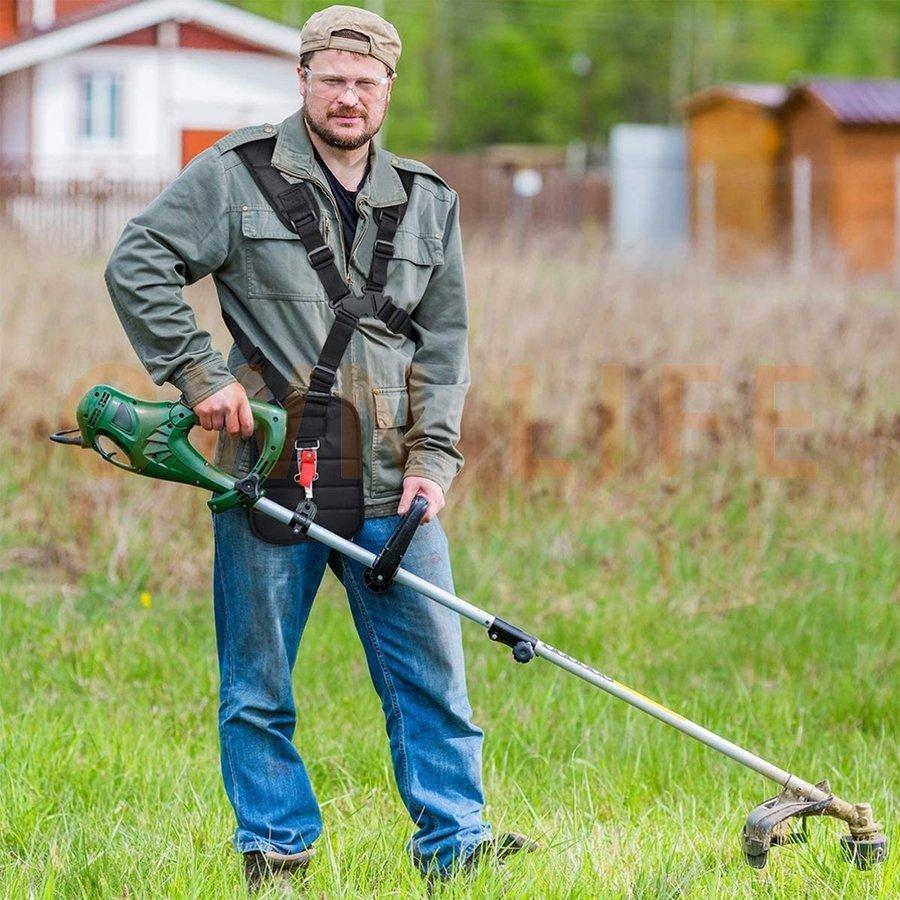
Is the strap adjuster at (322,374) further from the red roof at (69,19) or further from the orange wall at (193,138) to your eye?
the red roof at (69,19)

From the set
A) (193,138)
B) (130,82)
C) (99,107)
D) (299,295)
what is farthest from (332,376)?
(99,107)

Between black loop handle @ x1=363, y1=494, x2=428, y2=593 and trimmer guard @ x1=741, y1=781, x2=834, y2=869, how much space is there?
0.92m

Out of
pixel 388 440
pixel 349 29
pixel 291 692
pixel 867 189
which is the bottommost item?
pixel 291 692

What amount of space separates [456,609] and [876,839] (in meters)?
1.03

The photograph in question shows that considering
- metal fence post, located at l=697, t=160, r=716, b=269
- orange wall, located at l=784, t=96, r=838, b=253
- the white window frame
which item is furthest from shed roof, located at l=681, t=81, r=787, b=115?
the white window frame

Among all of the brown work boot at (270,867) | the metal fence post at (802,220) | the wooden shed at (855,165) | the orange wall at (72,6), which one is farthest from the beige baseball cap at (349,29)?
the wooden shed at (855,165)

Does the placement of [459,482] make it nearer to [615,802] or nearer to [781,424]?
[781,424]

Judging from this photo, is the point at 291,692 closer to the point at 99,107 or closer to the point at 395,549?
the point at 395,549

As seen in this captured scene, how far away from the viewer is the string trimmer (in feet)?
10.5

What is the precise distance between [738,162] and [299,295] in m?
28.8

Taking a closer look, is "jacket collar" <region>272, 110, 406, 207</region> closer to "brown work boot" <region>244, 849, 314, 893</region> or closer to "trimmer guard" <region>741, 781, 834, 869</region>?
"brown work boot" <region>244, 849, 314, 893</region>

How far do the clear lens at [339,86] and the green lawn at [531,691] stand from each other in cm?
162

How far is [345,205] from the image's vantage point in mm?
3332

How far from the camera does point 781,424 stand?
7.64 metres
